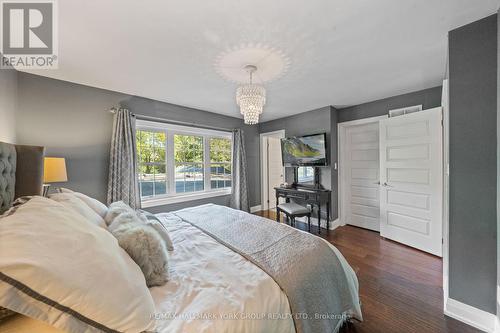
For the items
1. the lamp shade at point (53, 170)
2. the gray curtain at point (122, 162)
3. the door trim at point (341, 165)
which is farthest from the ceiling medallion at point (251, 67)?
the door trim at point (341, 165)

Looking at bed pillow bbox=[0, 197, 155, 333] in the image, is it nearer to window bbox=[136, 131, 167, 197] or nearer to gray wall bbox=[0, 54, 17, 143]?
gray wall bbox=[0, 54, 17, 143]

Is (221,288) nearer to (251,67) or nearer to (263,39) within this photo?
(263,39)

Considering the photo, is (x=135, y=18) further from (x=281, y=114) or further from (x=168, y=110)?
(x=281, y=114)

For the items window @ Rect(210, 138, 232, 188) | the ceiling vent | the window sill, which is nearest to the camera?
the ceiling vent

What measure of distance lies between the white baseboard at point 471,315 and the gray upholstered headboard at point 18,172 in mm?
3340

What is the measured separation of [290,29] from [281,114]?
2613mm

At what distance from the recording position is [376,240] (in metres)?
3.07

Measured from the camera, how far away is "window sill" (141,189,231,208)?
3217 millimetres

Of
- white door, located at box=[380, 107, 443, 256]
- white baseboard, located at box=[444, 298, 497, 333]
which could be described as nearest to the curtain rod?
white door, located at box=[380, 107, 443, 256]

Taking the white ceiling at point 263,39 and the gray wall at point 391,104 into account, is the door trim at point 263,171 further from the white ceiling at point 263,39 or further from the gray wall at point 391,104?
the white ceiling at point 263,39

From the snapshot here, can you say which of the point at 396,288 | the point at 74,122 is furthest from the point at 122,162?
the point at 396,288

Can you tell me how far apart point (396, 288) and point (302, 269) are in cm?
151

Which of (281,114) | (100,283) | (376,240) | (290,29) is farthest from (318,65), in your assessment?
(376,240)

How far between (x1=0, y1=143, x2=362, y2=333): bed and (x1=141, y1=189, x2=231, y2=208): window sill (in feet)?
5.88
